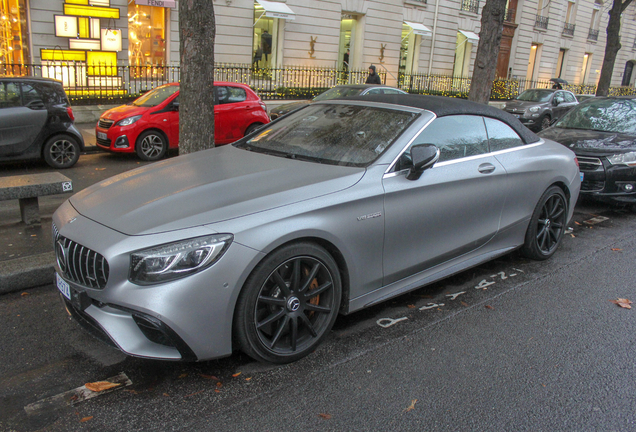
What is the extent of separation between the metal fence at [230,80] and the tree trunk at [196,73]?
1012 centimetres

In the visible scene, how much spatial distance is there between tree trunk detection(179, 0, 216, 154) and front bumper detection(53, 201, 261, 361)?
360 cm

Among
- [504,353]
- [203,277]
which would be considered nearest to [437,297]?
[504,353]

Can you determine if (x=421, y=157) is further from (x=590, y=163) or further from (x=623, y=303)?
(x=590, y=163)

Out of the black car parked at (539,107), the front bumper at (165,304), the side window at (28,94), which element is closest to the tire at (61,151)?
the side window at (28,94)

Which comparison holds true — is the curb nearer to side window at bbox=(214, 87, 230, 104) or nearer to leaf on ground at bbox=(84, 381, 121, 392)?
leaf on ground at bbox=(84, 381, 121, 392)

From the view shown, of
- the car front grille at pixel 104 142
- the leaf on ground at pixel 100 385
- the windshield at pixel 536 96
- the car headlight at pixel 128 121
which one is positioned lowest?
the leaf on ground at pixel 100 385

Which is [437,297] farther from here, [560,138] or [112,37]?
[112,37]

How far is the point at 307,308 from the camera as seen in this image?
3.29 m

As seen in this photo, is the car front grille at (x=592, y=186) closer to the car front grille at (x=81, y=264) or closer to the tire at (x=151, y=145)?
the car front grille at (x=81, y=264)

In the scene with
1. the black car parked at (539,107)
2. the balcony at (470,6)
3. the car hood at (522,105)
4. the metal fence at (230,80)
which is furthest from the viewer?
the balcony at (470,6)

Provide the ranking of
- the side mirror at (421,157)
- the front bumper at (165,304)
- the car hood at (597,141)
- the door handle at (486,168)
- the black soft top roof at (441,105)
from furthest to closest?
the car hood at (597,141) < the door handle at (486,168) < the black soft top roof at (441,105) < the side mirror at (421,157) < the front bumper at (165,304)

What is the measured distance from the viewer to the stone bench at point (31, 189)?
5.36m

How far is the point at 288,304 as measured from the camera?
3.16 m

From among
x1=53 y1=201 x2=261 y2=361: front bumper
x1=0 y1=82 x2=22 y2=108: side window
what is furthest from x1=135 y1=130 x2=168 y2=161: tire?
x1=53 y1=201 x2=261 y2=361: front bumper
